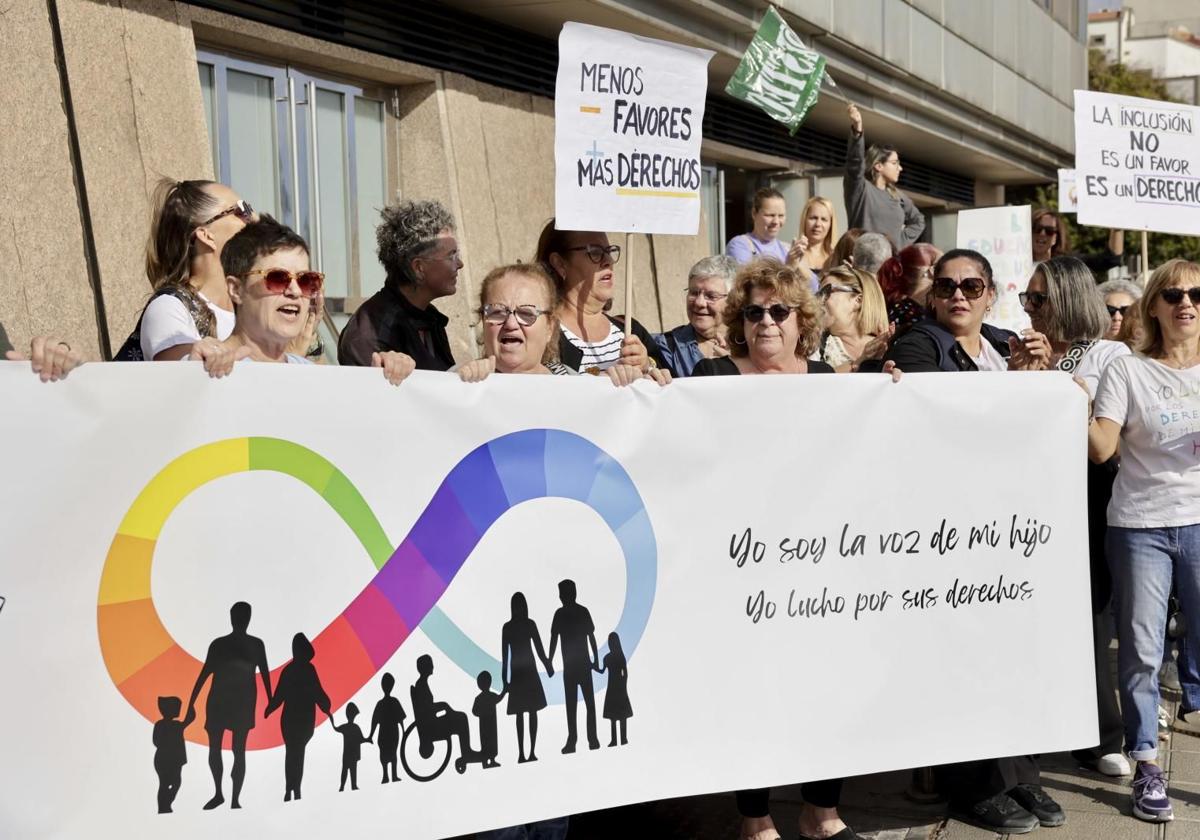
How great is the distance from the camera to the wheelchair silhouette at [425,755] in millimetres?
3471

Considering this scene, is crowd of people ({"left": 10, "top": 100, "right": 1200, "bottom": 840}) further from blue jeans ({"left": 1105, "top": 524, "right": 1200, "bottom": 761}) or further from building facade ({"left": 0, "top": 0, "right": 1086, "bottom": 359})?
building facade ({"left": 0, "top": 0, "right": 1086, "bottom": 359})

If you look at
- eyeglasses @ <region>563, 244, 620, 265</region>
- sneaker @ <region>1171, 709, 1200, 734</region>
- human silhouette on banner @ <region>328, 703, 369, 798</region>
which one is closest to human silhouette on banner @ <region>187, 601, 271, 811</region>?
human silhouette on banner @ <region>328, 703, 369, 798</region>

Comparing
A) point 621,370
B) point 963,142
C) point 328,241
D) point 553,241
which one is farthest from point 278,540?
point 963,142

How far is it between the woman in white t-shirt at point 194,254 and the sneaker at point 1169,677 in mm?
4444

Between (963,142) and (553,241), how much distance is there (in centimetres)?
1582

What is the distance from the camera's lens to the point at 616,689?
148 inches

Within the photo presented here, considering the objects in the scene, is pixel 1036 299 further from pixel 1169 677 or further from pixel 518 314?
pixel 518 314

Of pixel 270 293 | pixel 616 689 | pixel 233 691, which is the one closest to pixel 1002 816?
pixel 616 689

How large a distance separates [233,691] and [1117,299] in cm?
520

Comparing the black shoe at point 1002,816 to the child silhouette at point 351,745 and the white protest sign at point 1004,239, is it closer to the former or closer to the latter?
the child silhouette at point 351,745

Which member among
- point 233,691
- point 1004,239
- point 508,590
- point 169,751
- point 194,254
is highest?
point 1004,239

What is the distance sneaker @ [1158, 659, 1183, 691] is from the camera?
20.8ft

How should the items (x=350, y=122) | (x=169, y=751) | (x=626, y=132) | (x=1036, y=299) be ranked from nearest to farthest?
(x=169, y=751), (x=626, y=132), (x=1036, y=299), (x=350, y=122)

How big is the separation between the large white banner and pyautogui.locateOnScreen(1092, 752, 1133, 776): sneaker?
0.80m
